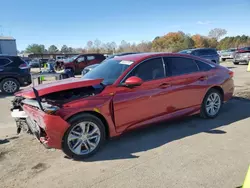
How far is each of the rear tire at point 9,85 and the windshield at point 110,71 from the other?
23.7ft

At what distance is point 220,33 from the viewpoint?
9456 centimetres

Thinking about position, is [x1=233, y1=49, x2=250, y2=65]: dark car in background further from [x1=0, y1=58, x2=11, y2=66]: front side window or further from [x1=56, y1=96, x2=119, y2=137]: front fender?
[x1=56, y1=96, x2=119, y2=137]: front fender

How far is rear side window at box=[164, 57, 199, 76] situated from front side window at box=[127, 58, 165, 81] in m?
0.22

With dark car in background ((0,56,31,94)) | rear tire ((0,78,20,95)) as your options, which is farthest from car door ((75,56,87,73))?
rear tire ((0,78,20,95))

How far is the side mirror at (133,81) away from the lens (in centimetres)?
398

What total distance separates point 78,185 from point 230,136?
2.98m

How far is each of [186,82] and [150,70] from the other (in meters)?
0.90

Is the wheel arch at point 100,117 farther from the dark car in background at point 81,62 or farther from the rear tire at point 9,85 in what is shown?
the dark car in background at point 81,62

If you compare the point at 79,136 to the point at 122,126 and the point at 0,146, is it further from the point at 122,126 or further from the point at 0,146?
the point at 0,146

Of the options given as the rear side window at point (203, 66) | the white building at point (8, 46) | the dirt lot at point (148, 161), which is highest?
the white building at point (8, 46)

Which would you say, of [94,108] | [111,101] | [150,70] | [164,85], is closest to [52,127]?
[94,108]

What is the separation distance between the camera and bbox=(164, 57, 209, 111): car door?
4789 mm

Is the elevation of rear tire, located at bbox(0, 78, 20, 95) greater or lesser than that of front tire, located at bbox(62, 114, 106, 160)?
greater

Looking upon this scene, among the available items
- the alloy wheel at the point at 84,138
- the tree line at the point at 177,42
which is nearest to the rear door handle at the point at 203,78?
the alloy wheel at the point at 84,138
